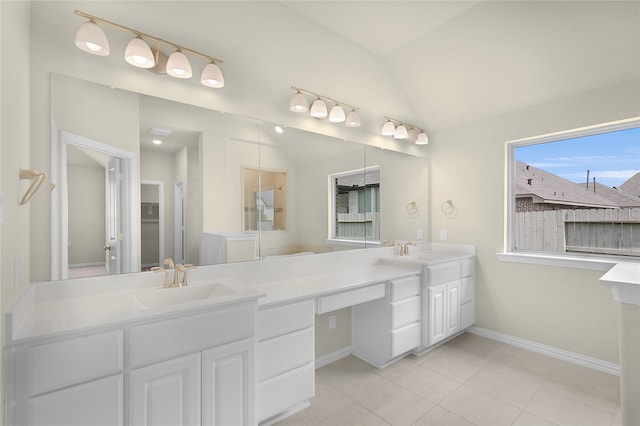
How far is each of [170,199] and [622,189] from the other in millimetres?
3660

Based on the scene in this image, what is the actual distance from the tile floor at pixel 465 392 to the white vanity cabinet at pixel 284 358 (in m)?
0.21

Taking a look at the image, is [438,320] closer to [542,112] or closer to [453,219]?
[453,219]

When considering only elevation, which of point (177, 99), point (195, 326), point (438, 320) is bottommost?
point (438, 320)

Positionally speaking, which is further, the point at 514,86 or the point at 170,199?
the point at 514,86

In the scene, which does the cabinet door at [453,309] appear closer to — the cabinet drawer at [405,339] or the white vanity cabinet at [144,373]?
the cabinet drawer at [405,339]

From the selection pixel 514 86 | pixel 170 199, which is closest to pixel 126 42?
pixel 170 199

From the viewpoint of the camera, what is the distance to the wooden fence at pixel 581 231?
8.54 ft

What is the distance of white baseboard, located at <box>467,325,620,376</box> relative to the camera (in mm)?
2579

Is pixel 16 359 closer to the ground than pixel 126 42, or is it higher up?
closer to the ground

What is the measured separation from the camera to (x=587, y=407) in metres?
2.12

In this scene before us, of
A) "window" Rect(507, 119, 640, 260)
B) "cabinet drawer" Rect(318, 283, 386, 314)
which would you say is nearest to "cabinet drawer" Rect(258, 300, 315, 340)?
"cabinet drawer" Rect(318, 283, 386, 314)

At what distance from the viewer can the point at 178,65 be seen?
1.83 metres

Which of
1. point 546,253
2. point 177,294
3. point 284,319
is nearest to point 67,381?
point 177,294

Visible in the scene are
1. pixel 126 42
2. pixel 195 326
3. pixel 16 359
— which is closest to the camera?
pixel 16 359
